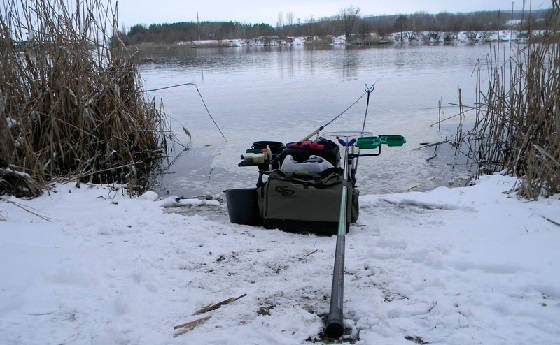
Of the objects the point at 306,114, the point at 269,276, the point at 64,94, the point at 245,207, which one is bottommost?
the point at 269,276

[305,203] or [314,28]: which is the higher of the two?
[314,28]

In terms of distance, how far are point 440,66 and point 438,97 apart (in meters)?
6.07

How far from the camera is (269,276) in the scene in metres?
2.41

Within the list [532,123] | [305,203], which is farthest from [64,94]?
[532,123]

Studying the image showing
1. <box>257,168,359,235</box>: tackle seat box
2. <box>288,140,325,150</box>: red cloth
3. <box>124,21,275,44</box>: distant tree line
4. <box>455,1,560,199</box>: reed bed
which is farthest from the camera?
<box>124,21,275,44</box>: distant tree line

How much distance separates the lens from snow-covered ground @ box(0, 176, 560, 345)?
1.83 meters

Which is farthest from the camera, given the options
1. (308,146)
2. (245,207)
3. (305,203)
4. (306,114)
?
(306,114)

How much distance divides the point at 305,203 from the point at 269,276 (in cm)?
80

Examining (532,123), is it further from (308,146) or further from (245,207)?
(245,207)

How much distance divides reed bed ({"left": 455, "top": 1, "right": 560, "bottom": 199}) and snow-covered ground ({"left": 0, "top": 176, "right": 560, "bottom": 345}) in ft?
0.90

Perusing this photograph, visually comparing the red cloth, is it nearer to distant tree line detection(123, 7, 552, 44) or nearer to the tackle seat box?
the tackle seat box

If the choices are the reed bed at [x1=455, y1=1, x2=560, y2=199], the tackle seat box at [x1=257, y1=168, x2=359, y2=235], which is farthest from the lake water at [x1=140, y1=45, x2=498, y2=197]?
the tackle seat box at [x1=257, y1=168, x2=359, y2=235]

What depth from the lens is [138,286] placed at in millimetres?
2232

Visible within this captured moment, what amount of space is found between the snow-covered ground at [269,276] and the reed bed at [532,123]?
0.27 metres
